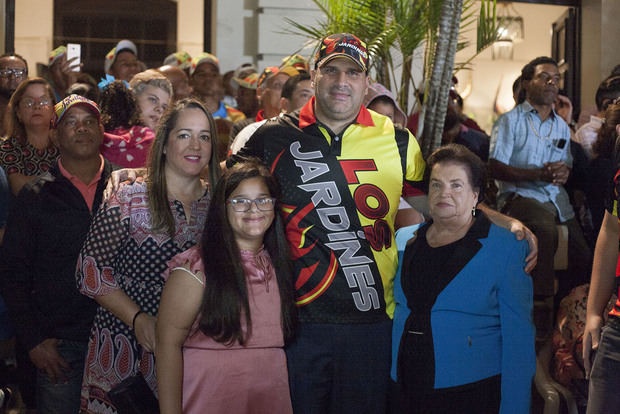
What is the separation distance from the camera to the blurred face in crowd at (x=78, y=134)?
12.5 ft

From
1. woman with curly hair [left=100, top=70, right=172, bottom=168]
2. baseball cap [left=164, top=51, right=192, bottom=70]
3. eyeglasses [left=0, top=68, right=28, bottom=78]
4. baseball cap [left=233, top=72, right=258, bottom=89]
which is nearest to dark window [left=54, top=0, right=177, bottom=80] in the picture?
baseball cap [left=164, top=51, right=192, bottom=70]

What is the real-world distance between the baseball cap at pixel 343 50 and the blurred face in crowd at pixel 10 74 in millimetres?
3031

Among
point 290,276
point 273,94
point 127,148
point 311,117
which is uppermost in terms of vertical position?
point 273,94

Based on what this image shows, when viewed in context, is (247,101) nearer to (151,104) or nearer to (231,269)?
(151,104)

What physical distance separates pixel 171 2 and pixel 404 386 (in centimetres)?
674

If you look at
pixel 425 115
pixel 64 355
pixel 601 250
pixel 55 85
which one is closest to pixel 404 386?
pixel 601 250

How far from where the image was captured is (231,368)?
293 cm

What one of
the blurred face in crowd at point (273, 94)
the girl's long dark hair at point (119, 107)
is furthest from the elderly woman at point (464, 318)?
the girl's long dark hair at point (119, 107)

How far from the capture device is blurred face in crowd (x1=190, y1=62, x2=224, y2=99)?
6570mm

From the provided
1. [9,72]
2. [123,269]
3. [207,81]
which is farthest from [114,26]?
[123,269]

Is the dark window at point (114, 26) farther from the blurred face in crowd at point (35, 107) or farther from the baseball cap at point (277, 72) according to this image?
the blurred face in crowd at point (35, 107)

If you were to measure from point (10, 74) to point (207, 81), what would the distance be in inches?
64.6

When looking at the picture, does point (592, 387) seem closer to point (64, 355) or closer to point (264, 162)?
point (264, 162)

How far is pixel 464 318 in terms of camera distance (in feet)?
10.5
